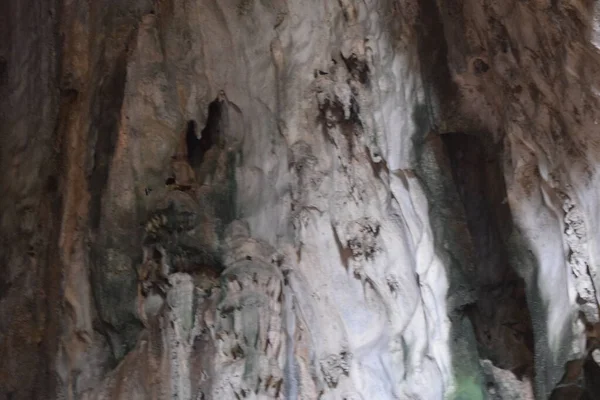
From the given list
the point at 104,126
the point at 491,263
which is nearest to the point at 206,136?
the point at 104,126

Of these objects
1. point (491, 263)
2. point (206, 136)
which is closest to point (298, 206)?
point (206, 136)

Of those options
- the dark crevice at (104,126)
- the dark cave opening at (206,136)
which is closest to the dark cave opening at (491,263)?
the dark cave opening at (206,136)

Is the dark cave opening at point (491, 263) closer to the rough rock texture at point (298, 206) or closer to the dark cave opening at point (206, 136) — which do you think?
the rough rock texture at point (298, 206)

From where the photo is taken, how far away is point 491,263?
1.81 metres

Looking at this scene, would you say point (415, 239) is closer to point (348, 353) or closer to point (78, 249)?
point (348, 353)

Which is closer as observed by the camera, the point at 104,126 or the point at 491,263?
the point at 491,263

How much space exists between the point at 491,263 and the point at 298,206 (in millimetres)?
505

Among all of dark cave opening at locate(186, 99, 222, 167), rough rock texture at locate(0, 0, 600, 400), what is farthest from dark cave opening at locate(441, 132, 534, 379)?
dark cave opening at locate(186, 99, 222, 167)

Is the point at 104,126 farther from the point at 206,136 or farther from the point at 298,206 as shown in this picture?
the point at 298,206

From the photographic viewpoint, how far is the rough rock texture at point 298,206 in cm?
166

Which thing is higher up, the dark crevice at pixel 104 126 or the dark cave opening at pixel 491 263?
the dark crevice at pixel 104 126

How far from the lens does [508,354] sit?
68.8 inches

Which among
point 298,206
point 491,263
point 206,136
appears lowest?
point 491,263

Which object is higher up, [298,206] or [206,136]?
[206,136]
